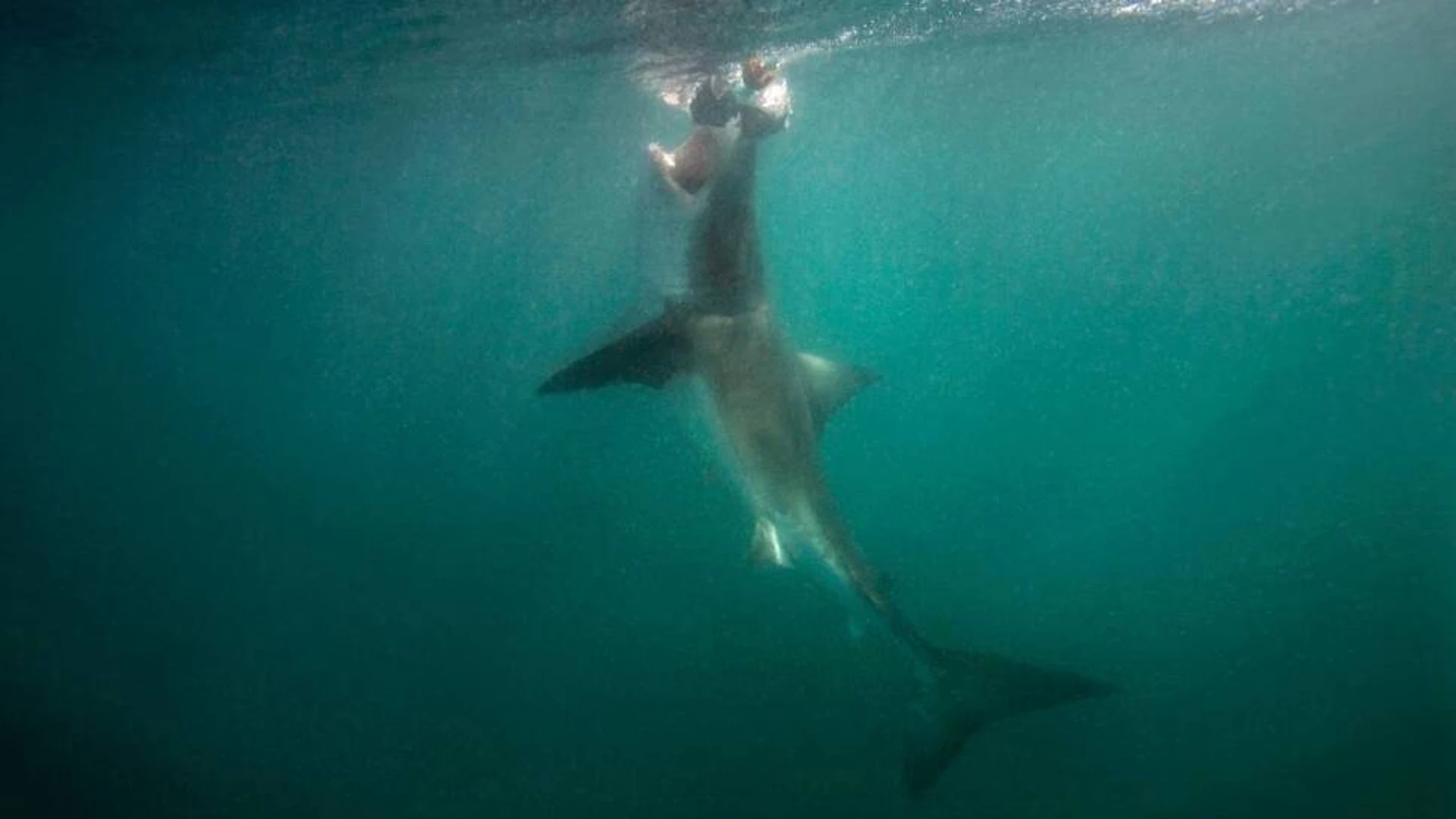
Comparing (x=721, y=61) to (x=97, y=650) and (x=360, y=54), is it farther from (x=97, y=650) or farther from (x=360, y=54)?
(x=97, y=650)

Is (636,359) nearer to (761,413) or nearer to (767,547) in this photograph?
(761,413)

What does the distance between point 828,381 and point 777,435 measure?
0.90m

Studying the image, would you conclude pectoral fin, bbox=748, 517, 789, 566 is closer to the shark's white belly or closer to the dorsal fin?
the shark's white belly

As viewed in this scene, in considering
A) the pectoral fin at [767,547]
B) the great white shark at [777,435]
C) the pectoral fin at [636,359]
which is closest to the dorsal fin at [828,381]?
the great white shark at [777,435]

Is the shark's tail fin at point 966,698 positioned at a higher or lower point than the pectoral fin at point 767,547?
lower

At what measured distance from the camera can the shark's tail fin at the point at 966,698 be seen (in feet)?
23.4

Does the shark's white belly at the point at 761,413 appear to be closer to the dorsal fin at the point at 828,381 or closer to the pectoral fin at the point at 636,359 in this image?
the pectoral fin at the point at 636,359

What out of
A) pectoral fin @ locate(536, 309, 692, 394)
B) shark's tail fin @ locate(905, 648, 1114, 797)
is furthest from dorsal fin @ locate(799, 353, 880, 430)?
shark's tail fin @ locate(905, 648, 1114, 797)

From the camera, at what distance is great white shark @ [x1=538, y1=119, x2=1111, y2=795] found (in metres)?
6.55

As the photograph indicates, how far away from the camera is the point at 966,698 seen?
24.2ft

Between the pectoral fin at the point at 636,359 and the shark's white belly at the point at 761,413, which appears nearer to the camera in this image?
the pectoral fin at the point at 636,359

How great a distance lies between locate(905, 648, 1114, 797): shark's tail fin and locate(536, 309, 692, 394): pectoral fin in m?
3.05

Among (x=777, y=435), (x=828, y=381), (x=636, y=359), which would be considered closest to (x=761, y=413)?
(x=777, y=435)

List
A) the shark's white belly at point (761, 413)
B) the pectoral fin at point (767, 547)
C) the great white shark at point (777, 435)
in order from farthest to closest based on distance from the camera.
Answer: the pectoral fin at point (767, 547), the shark's white belly at point (761, 413), the great white shark at point (777, 435)
